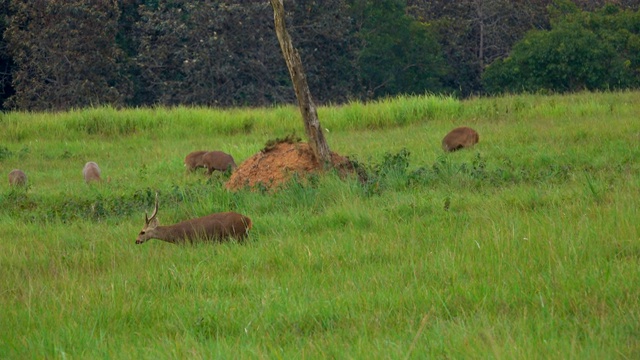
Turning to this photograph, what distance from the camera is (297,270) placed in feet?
19.6

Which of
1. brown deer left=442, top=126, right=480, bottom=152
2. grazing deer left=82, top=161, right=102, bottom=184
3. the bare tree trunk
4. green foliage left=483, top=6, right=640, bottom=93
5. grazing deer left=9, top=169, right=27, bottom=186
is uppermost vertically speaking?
the bare tree trunk

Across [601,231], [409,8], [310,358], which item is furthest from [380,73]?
[310,358]

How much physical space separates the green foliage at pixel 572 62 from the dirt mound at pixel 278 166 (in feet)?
67.9

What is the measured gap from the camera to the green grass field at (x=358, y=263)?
4332mm

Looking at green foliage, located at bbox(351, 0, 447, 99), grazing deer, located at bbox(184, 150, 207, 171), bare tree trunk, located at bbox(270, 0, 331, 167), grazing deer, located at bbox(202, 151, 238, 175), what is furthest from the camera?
green foliage, located at bbox(351, 0, 447, 99)

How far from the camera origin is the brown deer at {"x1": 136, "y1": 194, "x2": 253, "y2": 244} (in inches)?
289

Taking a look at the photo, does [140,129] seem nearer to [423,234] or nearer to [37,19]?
[423,234]

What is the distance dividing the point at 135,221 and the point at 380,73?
27.4 metres

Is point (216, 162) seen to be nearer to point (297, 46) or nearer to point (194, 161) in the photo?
point (194, 161)

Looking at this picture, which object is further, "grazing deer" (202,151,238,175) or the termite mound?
"grazing deer" (202,151,238,175)

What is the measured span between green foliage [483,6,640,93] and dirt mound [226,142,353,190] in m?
20.7

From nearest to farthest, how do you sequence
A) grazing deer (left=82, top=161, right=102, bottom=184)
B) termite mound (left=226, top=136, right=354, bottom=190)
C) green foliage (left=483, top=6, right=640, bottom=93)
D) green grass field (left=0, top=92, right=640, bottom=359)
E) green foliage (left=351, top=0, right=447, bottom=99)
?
green grass field (left=0, top=92, right=640, bottom=359) < termite mound (left=226, top=136, right=354, bottom=190) < grazing deer (left=82, top=161, right=102, bottom=184) < green foliage (left=483, top=6, right=640, bottom=93) < green foliage (left=351, top=0, right=447, bottom=99)

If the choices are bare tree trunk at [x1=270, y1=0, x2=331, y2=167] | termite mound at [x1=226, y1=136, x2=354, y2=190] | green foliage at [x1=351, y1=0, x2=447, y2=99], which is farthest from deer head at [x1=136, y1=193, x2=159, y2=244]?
green foliage at [x1=351, y1=0, x2=447, y2=99]

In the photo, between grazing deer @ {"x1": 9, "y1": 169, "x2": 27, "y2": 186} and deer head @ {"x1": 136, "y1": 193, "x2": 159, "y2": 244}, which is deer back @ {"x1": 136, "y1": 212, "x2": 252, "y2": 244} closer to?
deer head @ {"x1": 136, "y1": 193, "x2": 159, "y2": 244}
